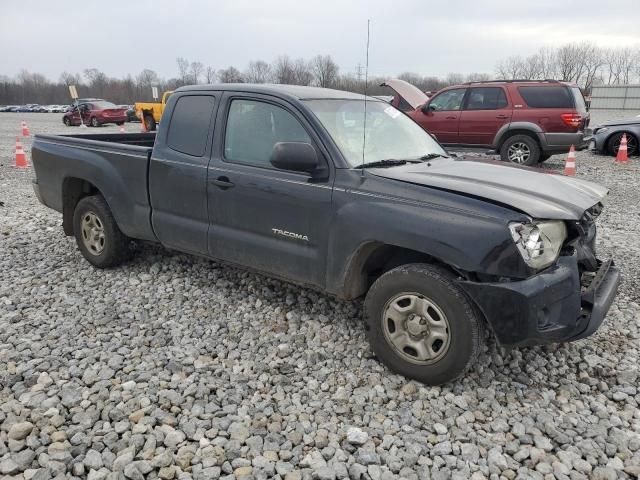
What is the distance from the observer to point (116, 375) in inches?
131

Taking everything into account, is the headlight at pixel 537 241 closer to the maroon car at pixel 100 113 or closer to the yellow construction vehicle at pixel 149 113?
the yellow construction vehicle at pixel 149 113

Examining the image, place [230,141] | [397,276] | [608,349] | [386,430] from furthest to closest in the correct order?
1. [230,141]
2. [608,349]
3. [397,276]
4. [386,430]

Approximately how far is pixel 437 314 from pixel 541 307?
1.91ft

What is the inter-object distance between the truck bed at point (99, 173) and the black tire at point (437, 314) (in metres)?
2.34

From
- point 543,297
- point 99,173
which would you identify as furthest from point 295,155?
point 99,173

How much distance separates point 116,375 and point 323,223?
1.66m

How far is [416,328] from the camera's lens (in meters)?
3.17

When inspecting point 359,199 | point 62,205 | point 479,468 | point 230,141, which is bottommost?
point 479,468

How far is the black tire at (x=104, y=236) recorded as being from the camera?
16.2 ft

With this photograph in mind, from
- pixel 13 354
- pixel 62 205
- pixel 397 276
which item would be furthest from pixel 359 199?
pixel 62 205

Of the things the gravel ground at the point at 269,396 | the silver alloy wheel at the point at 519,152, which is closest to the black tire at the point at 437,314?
the gravel ground at the point at 269,396

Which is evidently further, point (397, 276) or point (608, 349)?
point (608, 349)

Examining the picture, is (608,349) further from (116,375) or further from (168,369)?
(116,375)

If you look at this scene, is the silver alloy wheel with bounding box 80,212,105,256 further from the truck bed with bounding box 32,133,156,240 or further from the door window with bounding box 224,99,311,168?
the door window with bounding box 224,99,311,168
